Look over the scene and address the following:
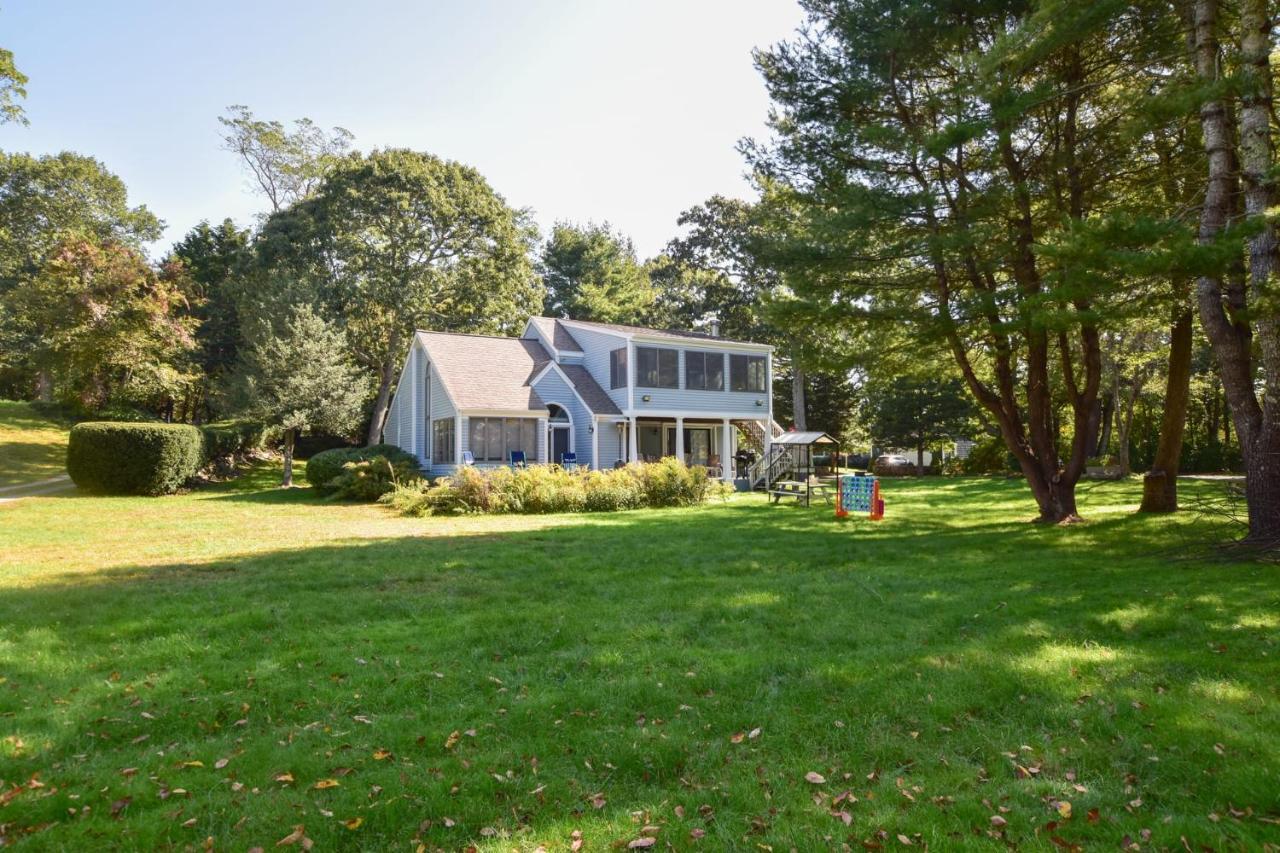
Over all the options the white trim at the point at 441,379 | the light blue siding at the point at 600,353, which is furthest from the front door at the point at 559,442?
the white trim at the point at 441,379

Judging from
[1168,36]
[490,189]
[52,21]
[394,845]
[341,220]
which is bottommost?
[394,845]

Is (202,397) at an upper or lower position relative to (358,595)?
upper

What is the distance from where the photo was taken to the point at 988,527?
42.1 feet

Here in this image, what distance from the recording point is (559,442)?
24781 mm

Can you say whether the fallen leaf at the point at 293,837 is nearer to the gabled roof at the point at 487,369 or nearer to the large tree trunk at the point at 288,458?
the gabled roof at the point at 487,369

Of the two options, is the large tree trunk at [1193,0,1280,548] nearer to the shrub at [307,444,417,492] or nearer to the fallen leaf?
the fallen leaf

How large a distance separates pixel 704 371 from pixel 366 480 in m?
11.9

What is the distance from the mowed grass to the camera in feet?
81.7

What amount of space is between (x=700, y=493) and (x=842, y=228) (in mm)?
9329

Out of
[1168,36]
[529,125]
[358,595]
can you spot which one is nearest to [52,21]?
[529,125]

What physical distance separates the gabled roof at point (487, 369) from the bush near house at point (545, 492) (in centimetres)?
484

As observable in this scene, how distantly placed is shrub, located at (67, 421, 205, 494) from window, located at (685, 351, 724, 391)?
16.2 meters

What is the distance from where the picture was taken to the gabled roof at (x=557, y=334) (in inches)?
1073

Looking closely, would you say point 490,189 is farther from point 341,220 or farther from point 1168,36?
point 1168,36
